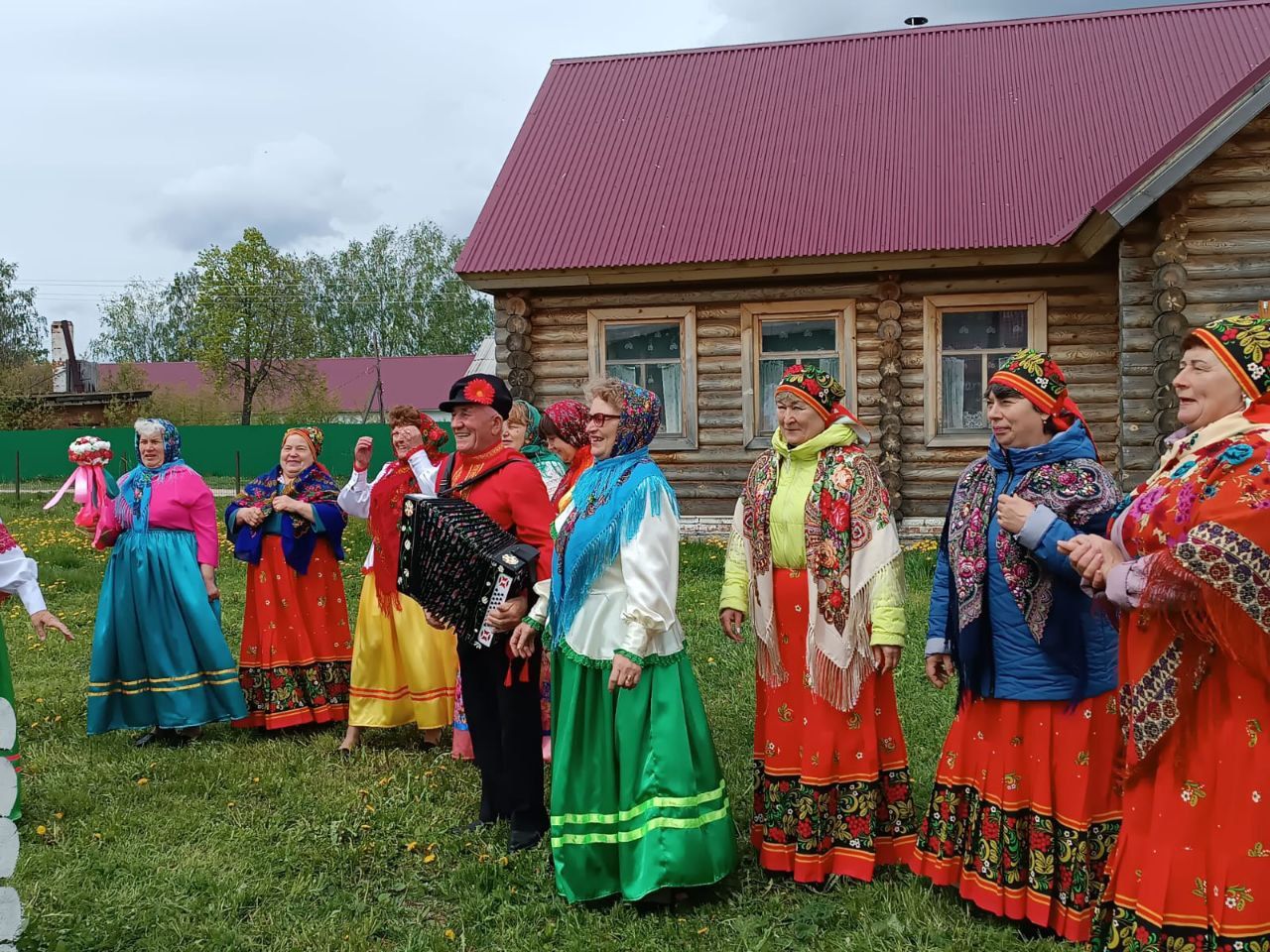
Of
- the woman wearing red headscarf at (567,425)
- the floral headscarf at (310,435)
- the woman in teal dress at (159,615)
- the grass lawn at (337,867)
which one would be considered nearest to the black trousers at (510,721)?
the grass lawn at (337,867)

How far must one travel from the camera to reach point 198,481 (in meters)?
6.58

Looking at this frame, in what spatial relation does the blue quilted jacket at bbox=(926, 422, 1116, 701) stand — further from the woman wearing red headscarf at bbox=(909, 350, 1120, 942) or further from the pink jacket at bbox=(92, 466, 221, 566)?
the pink jacket at bbox=(92, 466, 221, 566)

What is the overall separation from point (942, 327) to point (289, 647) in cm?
848

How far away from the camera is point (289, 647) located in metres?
6.51

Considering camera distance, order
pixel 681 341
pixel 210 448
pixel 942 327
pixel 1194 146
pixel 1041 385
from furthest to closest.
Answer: pixel 210 448, pixel 681 341, pixel 942 327, pixel 1194 146, pixel 1041 385

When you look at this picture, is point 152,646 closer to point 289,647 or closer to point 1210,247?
point 289,647

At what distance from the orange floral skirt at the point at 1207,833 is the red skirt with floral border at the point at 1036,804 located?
1.83 feet

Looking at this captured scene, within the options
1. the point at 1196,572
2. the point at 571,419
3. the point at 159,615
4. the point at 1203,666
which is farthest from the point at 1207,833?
the point at 159,615

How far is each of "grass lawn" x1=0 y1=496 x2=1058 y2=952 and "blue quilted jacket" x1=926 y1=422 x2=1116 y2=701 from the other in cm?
83

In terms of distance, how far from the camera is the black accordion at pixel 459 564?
425 cm

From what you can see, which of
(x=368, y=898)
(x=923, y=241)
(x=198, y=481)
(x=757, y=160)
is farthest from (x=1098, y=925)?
(x=757, y=160)

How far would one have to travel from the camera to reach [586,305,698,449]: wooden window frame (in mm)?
12617

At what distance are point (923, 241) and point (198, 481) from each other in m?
7.93

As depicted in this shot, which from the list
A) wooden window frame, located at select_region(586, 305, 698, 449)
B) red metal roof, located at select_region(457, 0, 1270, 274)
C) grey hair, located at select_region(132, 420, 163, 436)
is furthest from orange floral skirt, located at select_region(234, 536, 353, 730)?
wooden window frame, located at select_region(586, 305, 698, 449)
